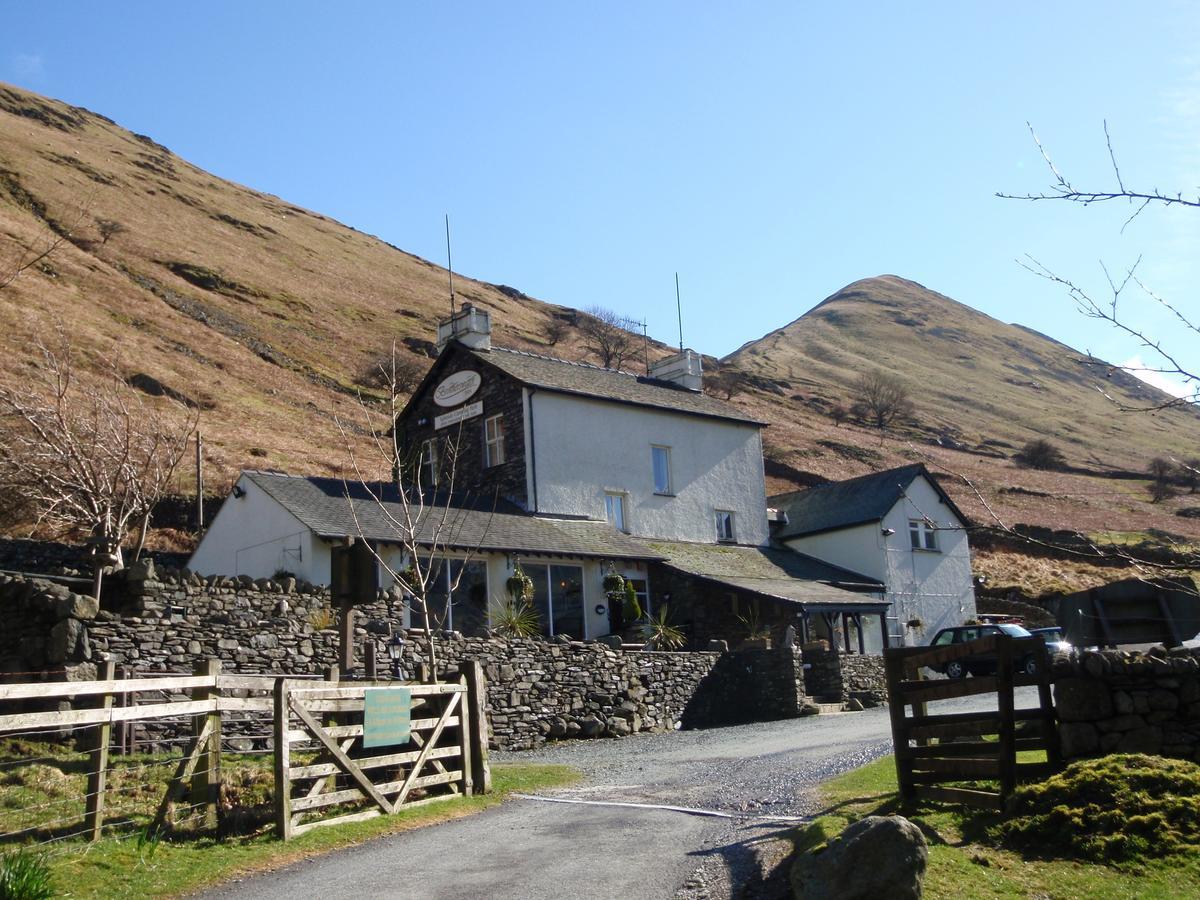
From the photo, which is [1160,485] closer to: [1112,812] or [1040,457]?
[1040,457]

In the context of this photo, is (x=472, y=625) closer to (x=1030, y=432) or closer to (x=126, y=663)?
(x=126, y=663)

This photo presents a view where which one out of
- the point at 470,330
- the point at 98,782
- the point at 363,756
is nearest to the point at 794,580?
the point at 470,330

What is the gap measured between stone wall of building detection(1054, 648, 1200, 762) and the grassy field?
6.72 metres

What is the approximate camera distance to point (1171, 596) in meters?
6.85

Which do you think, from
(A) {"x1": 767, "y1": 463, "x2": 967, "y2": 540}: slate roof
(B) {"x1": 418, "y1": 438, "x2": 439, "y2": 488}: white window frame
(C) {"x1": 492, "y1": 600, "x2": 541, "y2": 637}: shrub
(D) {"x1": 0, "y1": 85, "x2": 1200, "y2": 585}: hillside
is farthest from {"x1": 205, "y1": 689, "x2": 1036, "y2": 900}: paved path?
(A) {"x1": 767, "y1": 463, "x2": 967, "y2": 540}: slate roof

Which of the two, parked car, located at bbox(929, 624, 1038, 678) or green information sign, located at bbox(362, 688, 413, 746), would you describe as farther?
parked car, located at bbox(929, 624, 1038, 678)

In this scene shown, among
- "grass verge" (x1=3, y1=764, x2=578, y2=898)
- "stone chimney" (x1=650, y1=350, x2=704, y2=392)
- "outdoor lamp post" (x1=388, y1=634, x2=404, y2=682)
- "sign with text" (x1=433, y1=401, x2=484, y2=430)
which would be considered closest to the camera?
"grass verge" (x1=3, y1=764, x2=578, y2=898)

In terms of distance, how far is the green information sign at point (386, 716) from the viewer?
490 inches

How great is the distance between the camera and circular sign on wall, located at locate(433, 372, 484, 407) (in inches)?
1389

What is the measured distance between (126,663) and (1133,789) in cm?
1419

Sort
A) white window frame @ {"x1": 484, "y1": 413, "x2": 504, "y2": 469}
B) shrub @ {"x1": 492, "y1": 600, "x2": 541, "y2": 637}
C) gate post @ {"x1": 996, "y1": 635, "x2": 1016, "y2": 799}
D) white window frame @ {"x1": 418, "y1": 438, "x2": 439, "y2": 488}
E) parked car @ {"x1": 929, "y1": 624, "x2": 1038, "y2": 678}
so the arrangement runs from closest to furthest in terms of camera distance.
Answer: gate post @ {"x1": 996, "y1": 635, "x2": 1016, "y2": 799}, shrub @ {"x1": 492, "y1": 600, "x2": 541, "y2": 637}, parked car @ {"x1": 929, "y1": 624, "x2": 1038, "y2": 678}, white window frame @ {"x1": 484, "y1": 413, "x2": 504, "y2": 469}, white window frame @ {"x1": 418, "y1": 438, "x2": 439, "y2": 488}

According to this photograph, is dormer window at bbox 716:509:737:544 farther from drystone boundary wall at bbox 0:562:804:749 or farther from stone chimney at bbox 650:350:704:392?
drystone boundary wall at bbox 0:562:804:749

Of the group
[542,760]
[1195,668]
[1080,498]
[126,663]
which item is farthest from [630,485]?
[1080,498]

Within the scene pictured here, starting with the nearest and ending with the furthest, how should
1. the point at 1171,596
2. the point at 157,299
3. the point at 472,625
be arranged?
the point at 1171,596 → the point at 472,625 → the point at 157,299
